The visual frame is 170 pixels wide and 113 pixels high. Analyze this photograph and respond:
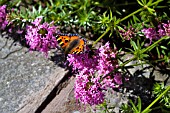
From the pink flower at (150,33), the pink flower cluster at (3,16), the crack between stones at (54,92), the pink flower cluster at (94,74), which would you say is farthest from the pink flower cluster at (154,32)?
the pink flower cluster at (3,16)

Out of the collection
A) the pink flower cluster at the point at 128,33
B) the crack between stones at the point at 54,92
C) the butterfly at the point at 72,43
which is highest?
the butterfly at the point at 72,43

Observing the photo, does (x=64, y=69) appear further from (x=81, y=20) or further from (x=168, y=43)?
(x=168, y=43)

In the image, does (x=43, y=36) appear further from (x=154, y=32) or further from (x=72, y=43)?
(x=154, y=32)

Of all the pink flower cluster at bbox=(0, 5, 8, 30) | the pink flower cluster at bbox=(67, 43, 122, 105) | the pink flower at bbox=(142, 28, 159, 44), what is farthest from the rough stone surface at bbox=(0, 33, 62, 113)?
the pink flower at bbox=(142, 28, 159, 44)

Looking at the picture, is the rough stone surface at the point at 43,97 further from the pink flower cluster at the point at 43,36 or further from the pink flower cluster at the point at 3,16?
the pink flower cluster at the point at 3,16

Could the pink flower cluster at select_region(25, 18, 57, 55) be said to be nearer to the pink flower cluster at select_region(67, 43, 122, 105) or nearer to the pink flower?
the pink flower cluster at select_region(67, 43, 122, 105)

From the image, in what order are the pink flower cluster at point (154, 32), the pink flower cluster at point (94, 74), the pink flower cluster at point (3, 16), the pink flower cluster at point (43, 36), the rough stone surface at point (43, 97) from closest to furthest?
1. the pink flower cluster at point (94, 74)
2. the pink flower cluster at point (43, 36)
3. the rough stone surface at point (43, 97)
4. the pink flower cluster at point (154, 32)
5. the pink flower cluster at point (3, 16)
